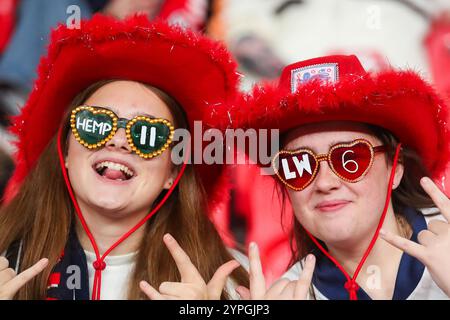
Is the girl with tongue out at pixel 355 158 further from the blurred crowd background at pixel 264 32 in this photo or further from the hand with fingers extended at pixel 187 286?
the blurred crowd background at pixel 264 32

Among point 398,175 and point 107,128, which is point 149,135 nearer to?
point 107,128

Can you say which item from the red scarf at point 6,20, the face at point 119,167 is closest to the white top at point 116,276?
the face at point 119,167

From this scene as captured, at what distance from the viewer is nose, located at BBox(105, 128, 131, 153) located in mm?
1845

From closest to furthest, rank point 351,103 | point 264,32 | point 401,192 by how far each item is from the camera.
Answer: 1. point 351,103
2. point 401,192
3. point 264,32

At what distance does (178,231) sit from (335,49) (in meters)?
2.08

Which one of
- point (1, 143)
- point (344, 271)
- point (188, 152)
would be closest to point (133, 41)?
point (188, 152)

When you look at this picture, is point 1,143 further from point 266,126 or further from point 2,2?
point 266,126

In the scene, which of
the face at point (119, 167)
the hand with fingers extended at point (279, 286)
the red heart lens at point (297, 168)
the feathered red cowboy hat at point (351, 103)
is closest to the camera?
the hand with fingers extended at point (279, 286)

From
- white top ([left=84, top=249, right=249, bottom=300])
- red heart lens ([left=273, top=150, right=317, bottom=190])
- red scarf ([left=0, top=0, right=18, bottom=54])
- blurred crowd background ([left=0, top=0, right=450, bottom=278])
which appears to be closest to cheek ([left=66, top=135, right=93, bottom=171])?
white top ([left=84, top=249, right=249, bottom=300])

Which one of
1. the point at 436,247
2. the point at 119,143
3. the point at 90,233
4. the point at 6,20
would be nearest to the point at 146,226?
the point at 90,233

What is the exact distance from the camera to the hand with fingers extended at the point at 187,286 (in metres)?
1.51

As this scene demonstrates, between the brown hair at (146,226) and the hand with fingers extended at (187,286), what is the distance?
1.03ft

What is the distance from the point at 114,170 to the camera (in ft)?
6.17

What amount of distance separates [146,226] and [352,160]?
729 mm
